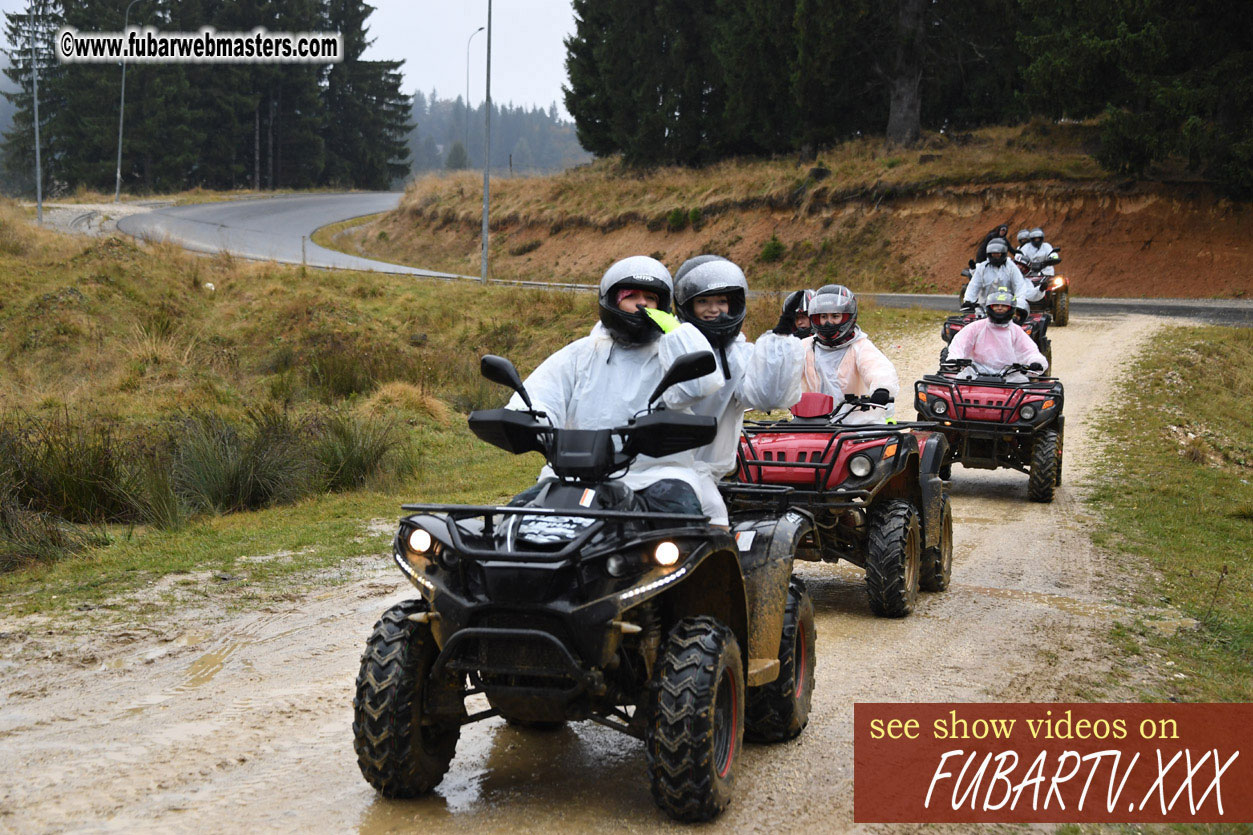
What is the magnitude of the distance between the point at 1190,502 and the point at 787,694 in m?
9.04

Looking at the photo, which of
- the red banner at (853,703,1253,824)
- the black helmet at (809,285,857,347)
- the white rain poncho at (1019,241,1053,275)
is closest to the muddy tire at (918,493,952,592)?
the black helmet at (809,285,857,347)

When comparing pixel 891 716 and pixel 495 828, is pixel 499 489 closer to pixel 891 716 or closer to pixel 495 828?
pixel 891 716

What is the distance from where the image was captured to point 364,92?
79250mm

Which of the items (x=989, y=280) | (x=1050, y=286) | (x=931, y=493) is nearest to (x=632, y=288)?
(x=931, y=493)

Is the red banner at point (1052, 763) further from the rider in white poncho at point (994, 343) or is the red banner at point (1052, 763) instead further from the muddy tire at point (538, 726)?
the rider in white poncho at point (994, 343)

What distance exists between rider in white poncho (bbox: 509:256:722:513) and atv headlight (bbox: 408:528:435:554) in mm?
717

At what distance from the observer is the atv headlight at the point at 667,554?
4.04 metres

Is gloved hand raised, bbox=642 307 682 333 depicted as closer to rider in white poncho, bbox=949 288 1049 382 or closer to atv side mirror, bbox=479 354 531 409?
atv side mirror, bbox=479 354 531 409

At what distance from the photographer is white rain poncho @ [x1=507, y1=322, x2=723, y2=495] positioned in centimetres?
484

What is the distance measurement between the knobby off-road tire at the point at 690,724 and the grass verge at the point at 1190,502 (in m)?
2.88

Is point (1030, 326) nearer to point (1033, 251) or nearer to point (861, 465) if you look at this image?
point (1033, 251)

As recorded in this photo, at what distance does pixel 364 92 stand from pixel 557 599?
8054cm

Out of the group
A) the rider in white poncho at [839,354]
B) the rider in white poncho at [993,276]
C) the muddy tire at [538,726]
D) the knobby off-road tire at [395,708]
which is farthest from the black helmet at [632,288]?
the rider in white poncho at [993,276]

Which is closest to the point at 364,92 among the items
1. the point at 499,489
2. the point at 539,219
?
the point at 539,219
